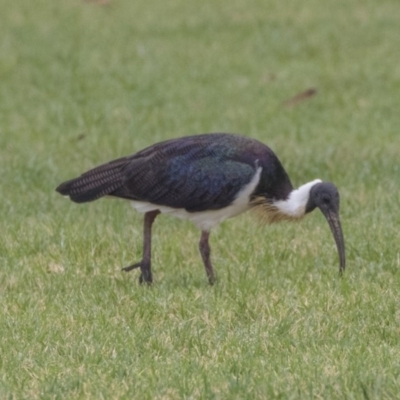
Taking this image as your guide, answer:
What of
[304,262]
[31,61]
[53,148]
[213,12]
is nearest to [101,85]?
[31,61]

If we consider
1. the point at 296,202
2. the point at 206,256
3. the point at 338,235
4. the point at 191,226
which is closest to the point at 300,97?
the point at 191,226

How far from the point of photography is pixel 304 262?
8.34 m

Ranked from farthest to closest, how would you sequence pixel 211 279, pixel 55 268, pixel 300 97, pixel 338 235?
pixel 300 97 < pixel 55 268 < pixel 338 235 < pixel 211 279

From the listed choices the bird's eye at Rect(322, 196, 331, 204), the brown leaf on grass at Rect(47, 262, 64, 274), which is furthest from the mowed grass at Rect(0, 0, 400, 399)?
the bird's eye at Rect(322, 196, 331, 204)

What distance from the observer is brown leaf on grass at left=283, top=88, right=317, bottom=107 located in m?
14.6

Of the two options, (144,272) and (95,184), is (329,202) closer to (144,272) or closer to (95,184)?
(144,272)

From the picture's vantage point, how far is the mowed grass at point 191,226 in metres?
5.92

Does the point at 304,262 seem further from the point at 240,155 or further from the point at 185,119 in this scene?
the point at 185,119

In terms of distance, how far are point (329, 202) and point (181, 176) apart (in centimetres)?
99

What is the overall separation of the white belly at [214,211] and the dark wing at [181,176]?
5cm

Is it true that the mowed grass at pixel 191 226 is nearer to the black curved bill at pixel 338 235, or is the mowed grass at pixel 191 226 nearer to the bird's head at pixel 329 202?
the black curved bill at pixel 338 235

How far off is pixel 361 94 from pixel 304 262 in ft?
22.6

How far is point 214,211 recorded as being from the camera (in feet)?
26.3

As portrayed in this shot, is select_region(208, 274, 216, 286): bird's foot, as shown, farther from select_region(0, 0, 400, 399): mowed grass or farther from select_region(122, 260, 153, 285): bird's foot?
select_region(122, 260, 153, 285): bird's foot
